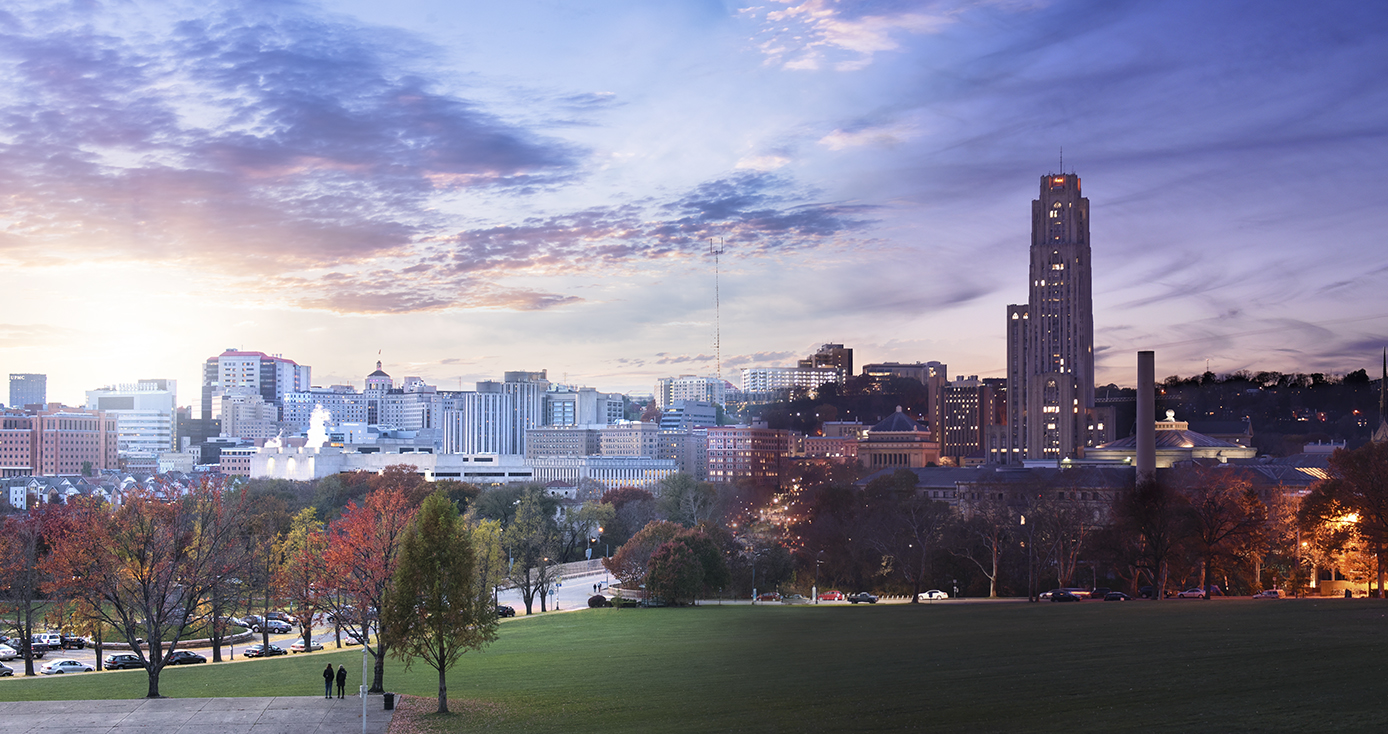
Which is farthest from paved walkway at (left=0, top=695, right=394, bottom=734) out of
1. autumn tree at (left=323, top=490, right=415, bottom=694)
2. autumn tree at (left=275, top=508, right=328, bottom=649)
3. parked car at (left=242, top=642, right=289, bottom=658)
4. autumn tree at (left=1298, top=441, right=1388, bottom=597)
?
autumn tree at (left=1298, top=441, right=1388, bottom=597)

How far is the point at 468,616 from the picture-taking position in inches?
1266

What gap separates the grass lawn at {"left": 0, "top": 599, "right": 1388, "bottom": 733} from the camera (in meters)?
23.9

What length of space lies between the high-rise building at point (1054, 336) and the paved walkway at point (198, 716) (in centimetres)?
13407

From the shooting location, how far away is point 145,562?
3953cm

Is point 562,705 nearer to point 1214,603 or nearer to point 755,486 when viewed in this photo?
point 1214,603

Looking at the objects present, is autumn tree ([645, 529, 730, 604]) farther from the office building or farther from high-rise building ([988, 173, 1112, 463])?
high-rise building ([988, 173, 1112, 463])

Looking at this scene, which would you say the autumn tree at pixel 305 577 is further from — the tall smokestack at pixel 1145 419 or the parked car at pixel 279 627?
the tall smokestack at pixel 1145 419

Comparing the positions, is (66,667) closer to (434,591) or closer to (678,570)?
(434,591)

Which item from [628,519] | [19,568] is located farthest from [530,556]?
[628,519]

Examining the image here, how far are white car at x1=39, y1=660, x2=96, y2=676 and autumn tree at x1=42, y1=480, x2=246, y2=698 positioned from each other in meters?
3.05

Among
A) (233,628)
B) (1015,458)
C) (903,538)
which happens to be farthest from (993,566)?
(1015,458)

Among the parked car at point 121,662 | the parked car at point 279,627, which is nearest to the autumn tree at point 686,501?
the parked car at point 279,627

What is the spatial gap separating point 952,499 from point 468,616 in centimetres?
7591

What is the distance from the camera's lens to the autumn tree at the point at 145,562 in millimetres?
38406
